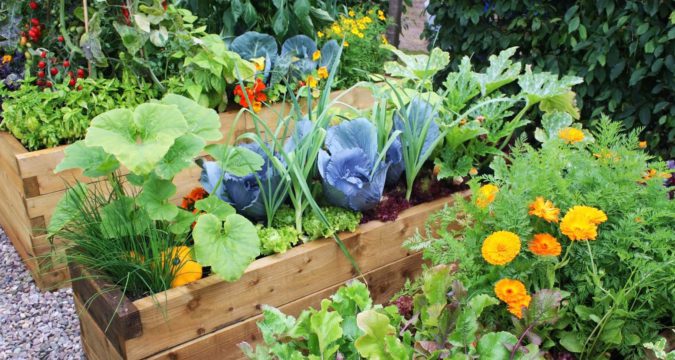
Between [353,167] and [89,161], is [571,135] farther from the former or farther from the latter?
[89,161]

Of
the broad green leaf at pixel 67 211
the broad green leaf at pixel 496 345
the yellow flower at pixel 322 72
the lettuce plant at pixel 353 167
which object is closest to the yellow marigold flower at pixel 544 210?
the broad green leaf at pixel 496 345

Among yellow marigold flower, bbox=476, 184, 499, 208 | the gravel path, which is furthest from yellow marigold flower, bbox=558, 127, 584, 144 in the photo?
the gravel path

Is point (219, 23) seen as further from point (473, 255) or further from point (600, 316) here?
point (600, 316)

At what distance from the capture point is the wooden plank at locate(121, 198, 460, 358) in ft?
5.04

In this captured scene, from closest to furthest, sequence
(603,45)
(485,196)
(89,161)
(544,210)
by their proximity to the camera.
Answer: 1. (544,210)
2. (485,196)
3. (89,161)
4. (603,45)

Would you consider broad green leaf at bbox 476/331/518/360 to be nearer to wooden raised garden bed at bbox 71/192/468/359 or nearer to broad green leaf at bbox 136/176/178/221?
wooden raised garden bed at bbox 71/192/468/359

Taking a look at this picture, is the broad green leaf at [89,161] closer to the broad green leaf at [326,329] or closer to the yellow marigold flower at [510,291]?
the broad green leaf at [326,329]

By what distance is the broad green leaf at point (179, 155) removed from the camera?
1.53m

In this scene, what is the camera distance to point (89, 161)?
1.58m

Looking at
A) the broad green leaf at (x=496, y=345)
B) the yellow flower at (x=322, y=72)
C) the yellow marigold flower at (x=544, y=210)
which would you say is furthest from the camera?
the yellow flower at (x=322, y=72)

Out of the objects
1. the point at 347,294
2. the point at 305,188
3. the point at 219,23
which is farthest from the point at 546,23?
the point at 347,294

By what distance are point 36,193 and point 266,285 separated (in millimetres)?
1069

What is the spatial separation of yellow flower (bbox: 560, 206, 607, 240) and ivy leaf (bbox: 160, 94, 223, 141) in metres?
0.92


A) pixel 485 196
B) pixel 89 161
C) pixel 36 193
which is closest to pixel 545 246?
pixel 485 196
